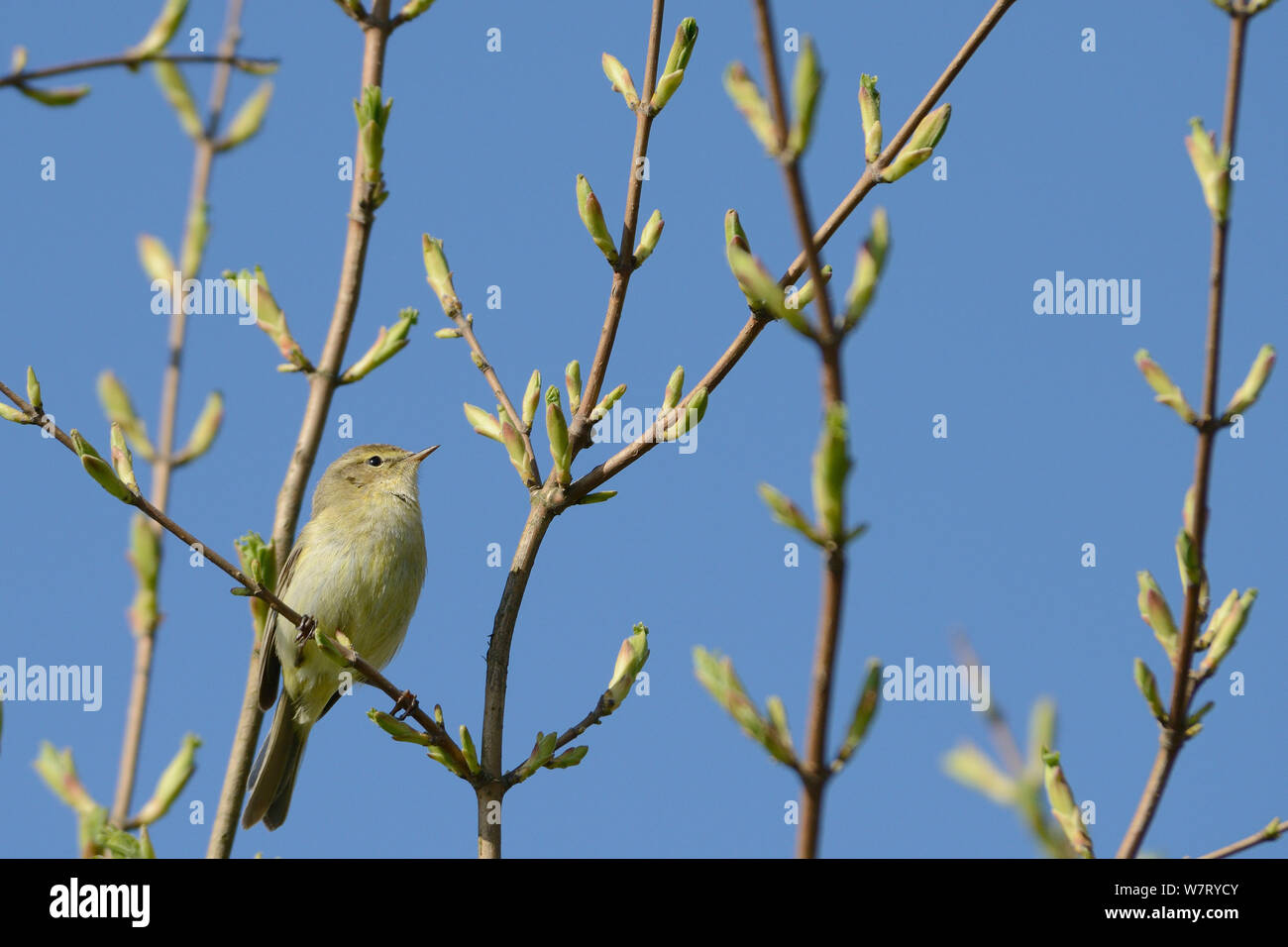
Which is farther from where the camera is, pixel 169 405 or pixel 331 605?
pixel 331 605

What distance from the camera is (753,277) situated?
1739 millimetres

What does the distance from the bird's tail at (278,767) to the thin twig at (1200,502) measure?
546 cm

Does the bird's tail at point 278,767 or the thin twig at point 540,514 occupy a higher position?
the thin twig at point 540,514

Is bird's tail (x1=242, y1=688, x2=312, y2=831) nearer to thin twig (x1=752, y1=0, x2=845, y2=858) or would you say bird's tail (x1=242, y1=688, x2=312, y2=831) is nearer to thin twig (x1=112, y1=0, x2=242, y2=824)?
thin twig (x1=112, y1=0, x2=242, y2=824)

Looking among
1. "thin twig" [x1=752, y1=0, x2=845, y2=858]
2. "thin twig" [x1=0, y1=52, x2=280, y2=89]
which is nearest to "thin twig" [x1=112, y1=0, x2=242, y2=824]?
"thin twig" [x1=0, y1=52, x2=280, y2=89]

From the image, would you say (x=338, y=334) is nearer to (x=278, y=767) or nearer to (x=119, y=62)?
(x=119, y=62)

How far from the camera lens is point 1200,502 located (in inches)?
82.6

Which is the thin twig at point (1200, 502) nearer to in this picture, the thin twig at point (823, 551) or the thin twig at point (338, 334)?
the thin twig at point (823, 551)

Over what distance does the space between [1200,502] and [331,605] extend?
208 inches

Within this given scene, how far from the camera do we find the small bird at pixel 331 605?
670cm

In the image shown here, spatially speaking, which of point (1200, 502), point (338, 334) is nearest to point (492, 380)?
point (338, 334)

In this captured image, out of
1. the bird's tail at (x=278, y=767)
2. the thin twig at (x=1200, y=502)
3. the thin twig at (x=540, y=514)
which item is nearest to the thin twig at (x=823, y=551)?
the thin twig at (x=1200, y=502)

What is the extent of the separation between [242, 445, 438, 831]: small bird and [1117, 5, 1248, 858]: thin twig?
195 inches

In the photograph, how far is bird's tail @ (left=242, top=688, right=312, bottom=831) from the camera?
22.1ft
